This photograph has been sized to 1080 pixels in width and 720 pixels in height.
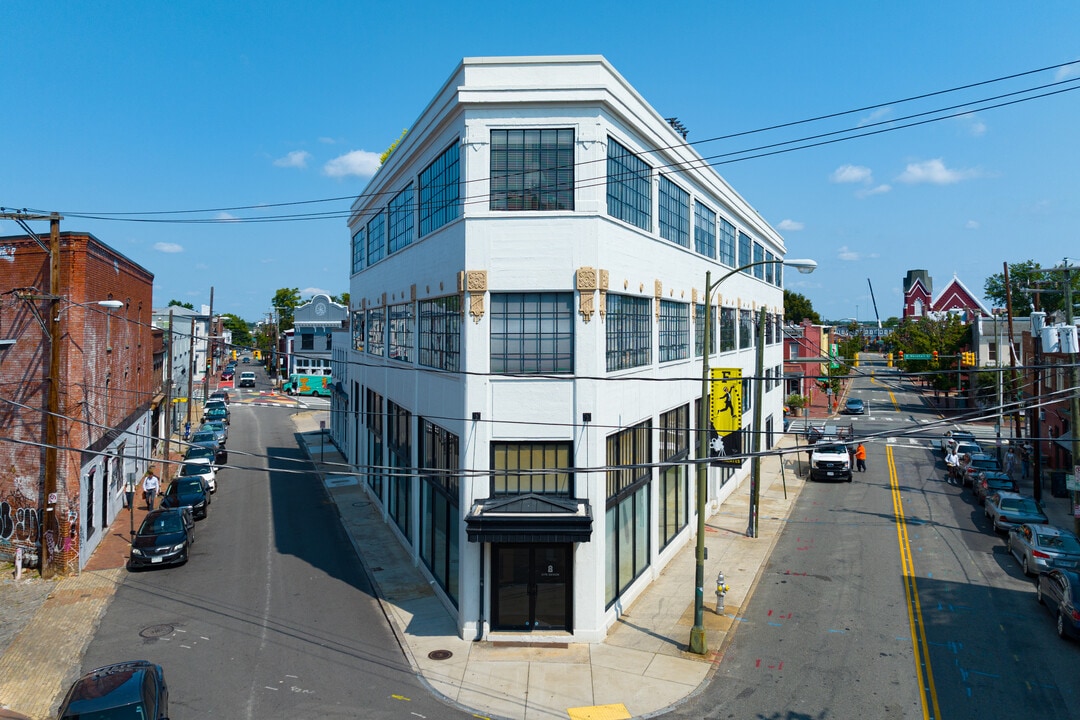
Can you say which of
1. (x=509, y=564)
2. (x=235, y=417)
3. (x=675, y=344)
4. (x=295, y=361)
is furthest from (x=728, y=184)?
(x=295, y=361)

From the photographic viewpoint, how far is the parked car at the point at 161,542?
22562 millimetres

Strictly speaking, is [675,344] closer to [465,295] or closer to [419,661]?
[465,295]

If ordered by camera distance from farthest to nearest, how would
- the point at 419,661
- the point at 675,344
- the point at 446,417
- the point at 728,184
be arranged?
the point at 728,184 < the point at 675,344 < the point at 446,417 < the point at 419,661

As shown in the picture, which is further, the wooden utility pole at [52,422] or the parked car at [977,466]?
the parked car at [977,466]

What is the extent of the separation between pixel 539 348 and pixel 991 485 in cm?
2472

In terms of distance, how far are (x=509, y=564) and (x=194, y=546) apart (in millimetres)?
14503

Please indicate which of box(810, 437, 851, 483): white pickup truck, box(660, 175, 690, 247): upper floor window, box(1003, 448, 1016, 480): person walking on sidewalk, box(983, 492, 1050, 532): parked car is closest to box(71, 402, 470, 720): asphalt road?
box(660, 175, 690, 247): upper floor window

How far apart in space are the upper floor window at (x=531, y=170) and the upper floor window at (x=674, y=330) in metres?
6.80

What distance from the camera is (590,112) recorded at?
17.8m

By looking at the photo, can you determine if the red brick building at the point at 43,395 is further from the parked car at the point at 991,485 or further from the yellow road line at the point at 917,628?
the parked car at the point at 991,485

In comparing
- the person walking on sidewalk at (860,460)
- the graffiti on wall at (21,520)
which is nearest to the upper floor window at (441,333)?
the graffiti on wall at (21,520)

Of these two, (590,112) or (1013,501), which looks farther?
(1013,501)

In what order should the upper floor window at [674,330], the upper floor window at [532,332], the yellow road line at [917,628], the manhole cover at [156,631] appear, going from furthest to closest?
1. the upper floor window at [674,330]
2. the upper floor window at [532,332]
3. the manhole cover at [156,631]
4. the yellow road line at [917,628]

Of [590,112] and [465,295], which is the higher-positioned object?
[590,112]
